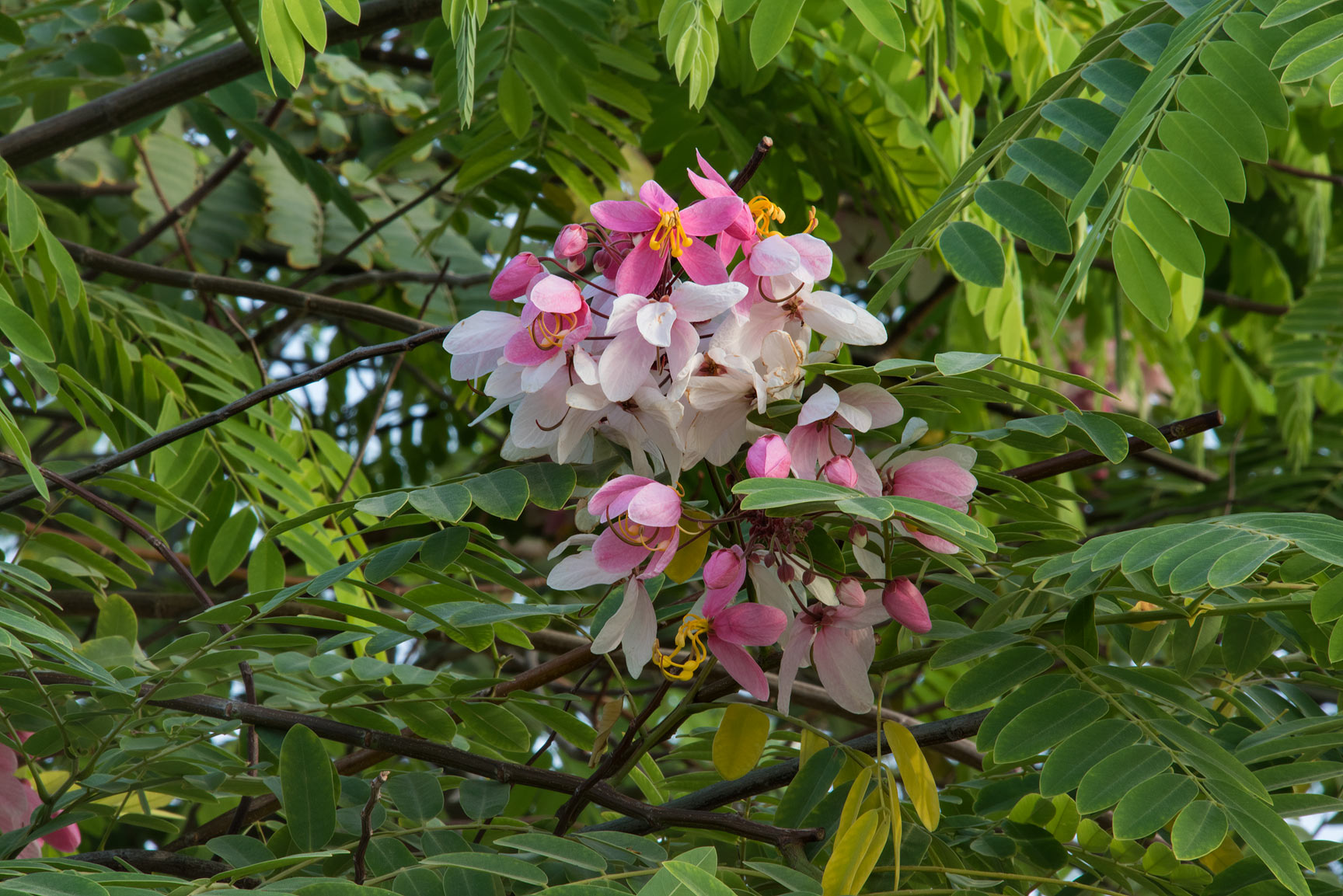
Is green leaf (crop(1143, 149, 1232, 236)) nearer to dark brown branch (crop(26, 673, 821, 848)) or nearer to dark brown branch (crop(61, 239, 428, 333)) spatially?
dark brown branch (crop(26, 673, 821, 848))

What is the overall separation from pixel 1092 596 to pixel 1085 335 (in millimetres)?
2383

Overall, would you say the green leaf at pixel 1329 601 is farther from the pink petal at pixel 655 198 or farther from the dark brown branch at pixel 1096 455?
the pink petal at pixel 655 198

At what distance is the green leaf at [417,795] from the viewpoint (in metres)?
1.03

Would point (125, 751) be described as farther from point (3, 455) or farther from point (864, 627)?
point (864, 627)

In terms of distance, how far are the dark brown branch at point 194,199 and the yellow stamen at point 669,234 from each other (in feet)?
5.54

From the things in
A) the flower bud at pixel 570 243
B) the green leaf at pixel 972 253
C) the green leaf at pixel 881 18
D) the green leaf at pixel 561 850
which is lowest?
the green leaf at pixel 561 850

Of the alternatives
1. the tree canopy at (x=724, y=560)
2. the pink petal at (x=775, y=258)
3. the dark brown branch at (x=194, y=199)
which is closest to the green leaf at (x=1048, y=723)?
the tree canopy at (x=724, y=560)

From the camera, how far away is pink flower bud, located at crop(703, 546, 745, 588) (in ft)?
2.92

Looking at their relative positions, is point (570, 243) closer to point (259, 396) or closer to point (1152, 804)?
point (259, 396)

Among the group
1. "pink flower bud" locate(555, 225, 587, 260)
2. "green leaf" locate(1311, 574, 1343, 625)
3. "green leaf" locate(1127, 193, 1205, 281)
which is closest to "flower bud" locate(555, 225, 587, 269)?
"pink flower bud" locate(555, 225, 587, 260)

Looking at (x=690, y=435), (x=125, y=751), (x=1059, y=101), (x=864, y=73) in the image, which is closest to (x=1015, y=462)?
(x=864, y=73)

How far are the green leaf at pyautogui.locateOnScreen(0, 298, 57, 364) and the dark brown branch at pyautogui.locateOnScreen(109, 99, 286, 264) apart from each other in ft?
4.00

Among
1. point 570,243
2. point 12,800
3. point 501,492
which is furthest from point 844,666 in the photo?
point 12,800

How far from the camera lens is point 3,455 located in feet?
3.58
